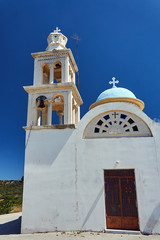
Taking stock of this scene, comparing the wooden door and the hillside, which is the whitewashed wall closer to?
the wooden door

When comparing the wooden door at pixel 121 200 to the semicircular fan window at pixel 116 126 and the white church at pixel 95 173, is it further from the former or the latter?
the semicircular fan window at pixel 116 126

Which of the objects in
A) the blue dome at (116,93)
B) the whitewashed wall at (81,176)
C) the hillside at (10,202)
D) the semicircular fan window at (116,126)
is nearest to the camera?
the whitewashed wall at (81,176)

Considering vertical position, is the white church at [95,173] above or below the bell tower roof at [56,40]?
below

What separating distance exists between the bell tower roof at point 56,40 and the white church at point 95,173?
423 centimetres

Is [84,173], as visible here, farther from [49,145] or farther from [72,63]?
[72,63]

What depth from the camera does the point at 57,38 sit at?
1128 cm

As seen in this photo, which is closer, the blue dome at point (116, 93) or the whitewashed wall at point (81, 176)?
the whitewashed wall at point (81, 176)

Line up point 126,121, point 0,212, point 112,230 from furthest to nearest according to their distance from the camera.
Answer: point 0,212
point 126,121
point 112,230

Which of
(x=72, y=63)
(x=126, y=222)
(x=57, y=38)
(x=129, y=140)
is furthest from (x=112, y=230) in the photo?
(x=57, y=38)

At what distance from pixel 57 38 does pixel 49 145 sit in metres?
Result: 6.39

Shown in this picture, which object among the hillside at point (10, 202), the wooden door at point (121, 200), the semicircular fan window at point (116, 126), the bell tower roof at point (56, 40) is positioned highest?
the bell tower roof at point (56, 40)

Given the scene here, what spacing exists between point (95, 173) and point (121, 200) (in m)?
1.48

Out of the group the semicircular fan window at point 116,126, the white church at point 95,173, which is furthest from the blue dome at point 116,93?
the semicircular fan window at point 116,126

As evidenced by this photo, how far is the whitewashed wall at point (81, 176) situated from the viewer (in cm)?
765
